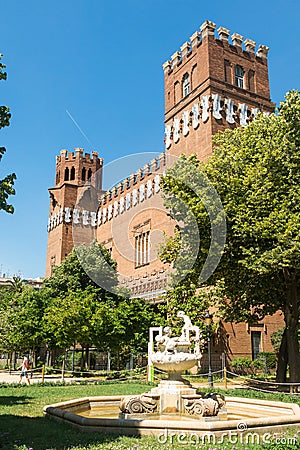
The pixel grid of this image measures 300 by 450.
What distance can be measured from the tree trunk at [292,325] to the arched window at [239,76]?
1925 cm

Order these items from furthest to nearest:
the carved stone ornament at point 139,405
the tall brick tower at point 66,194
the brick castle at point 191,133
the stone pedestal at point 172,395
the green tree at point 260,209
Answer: the tall brick tower at point 66,194 → the brick castle at point 191,133 → the green tree at point 260,209 → the stone pedestal at point 172,395 → the carved stone ornament at point 139,405

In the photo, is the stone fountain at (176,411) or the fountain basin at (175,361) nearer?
the stone fountain at (176,411)

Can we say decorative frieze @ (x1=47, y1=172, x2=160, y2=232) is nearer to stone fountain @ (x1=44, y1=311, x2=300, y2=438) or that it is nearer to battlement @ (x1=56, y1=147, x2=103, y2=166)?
battlement @ (x1=56, y1=147, x2=103, y2=166)

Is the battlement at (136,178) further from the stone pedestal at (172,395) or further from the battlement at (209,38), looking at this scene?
the stone pedestal at (172,395)

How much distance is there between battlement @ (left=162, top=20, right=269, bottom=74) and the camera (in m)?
33.0

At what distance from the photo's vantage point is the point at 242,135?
1953 centimetres

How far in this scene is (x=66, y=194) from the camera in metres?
52.0

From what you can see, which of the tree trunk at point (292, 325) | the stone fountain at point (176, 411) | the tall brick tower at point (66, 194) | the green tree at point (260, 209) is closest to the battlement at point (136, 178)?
the tall brick tower at point (66, 194)

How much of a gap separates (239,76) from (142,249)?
16.1 m

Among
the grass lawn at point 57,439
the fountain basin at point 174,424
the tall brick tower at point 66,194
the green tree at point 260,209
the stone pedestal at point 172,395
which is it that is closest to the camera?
the grass lawn at point 57,439

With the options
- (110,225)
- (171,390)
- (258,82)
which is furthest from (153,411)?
(110,225)

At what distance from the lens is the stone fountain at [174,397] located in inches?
376

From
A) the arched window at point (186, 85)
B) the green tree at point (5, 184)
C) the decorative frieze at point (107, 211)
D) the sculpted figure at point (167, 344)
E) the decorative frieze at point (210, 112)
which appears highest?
the arched window at point (186, 85)

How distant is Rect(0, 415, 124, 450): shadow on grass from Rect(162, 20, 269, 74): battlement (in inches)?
1161
